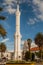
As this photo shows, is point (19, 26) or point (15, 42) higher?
point (19, 26)

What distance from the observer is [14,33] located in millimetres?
57094

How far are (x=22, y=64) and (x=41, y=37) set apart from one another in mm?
28124

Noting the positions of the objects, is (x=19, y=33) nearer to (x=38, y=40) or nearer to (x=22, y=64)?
(x=38, y=40)

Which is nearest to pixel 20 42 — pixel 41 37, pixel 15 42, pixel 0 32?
pixel 15 42

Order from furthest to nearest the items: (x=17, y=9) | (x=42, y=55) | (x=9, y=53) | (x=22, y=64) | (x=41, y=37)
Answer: (x=9, y=53) < (x=17, y=9) < (x=42, y=55) < (x=41, y=37) < (x=22, y=64)

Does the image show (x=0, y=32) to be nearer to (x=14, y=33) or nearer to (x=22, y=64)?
(x=22, y=64)

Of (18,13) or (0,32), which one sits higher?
(18,13)

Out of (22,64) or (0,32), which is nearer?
(0,32)

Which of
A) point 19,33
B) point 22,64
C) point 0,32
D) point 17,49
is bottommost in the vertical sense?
point 22,64

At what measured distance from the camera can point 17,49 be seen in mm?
57281

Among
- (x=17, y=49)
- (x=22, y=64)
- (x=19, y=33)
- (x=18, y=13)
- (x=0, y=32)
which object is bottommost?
(x=22, y=64)

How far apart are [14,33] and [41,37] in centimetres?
1162

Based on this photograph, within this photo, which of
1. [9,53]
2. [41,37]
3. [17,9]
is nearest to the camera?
[41,37]

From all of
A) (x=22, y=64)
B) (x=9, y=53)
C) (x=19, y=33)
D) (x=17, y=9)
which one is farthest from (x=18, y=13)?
(x=22, y=64)
